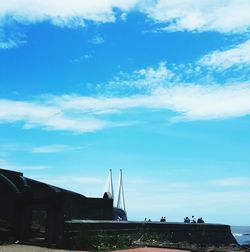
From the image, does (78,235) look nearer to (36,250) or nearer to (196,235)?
(36,250)

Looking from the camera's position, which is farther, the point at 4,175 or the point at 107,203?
the point at 107,203

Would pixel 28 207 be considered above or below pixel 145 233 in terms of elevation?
above

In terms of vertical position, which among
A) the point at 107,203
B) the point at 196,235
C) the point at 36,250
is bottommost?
the point at 36,250

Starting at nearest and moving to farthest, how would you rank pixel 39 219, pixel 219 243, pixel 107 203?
pixel 39 219 → pixel 107 203 → pixel 219 243

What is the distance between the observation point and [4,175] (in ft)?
80.6

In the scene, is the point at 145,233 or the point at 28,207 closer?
the point at 28,207

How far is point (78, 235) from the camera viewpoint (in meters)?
20.7

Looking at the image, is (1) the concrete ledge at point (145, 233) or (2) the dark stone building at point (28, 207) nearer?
(1) the concrete ledge at point (145, 233)

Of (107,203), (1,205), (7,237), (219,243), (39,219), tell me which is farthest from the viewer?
(219,243)

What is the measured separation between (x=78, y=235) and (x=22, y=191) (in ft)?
15.7

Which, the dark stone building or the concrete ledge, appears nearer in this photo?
the concrete ledge

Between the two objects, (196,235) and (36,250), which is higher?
(196,235)

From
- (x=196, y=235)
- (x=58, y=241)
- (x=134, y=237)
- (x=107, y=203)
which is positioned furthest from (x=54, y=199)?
(x=196, y=235)

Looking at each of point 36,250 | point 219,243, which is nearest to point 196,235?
point 219,243
